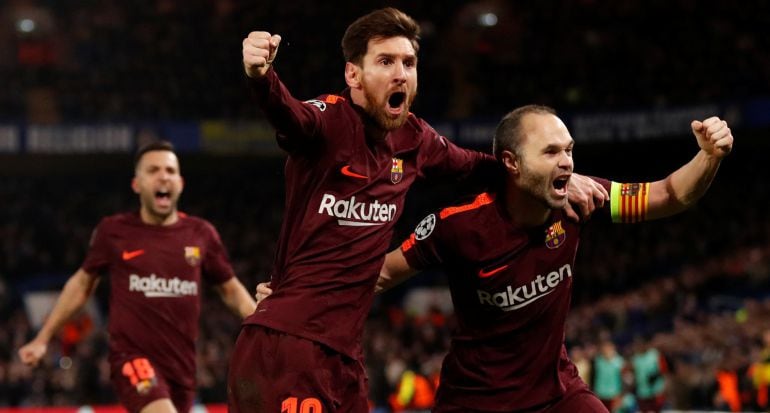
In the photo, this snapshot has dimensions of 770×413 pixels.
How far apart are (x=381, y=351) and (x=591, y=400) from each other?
1519cm

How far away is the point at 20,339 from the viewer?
2103 cm

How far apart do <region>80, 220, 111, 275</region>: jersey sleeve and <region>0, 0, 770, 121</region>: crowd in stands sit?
58.4 feet

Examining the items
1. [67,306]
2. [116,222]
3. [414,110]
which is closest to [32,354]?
[67,306]

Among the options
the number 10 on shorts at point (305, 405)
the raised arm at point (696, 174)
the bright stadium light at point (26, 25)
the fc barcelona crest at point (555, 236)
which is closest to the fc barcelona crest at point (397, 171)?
the fc barcelona crest at point (555, 236)

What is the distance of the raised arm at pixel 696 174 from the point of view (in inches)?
204

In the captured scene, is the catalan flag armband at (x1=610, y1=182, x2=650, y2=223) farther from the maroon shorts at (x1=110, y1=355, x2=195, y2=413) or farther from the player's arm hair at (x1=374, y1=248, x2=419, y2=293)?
the maroon shorts at (x1=110, y1=355, x2=195, y2=413)

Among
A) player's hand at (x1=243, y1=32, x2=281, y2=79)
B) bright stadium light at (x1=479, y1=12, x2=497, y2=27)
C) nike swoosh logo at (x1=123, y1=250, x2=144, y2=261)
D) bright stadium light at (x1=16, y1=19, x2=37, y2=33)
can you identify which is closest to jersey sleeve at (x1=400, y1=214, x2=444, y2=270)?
player's hand at (x1=243, y1=32, x2=281, y2=79)

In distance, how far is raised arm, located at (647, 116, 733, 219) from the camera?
5172mm

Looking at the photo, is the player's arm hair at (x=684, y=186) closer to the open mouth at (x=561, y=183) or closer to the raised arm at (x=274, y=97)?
the open mouth at (x=561, y=183)

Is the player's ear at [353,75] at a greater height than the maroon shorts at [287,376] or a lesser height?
greater

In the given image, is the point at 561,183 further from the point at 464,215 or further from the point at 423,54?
the point at 423,54

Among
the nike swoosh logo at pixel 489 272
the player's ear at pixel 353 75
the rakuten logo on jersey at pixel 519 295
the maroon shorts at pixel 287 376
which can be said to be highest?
the player's ear at pixel 353 75

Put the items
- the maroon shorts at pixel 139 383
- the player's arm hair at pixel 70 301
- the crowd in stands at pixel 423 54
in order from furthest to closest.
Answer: the crowd in stands at pixel 423 54, the player's arm hair at pixel 70 301, the maroon shorts at pixel 139 383

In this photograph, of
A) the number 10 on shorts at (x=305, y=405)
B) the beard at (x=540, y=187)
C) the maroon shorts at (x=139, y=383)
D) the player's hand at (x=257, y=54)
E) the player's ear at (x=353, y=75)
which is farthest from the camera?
the maroon shorts at (x=139, y=383)
